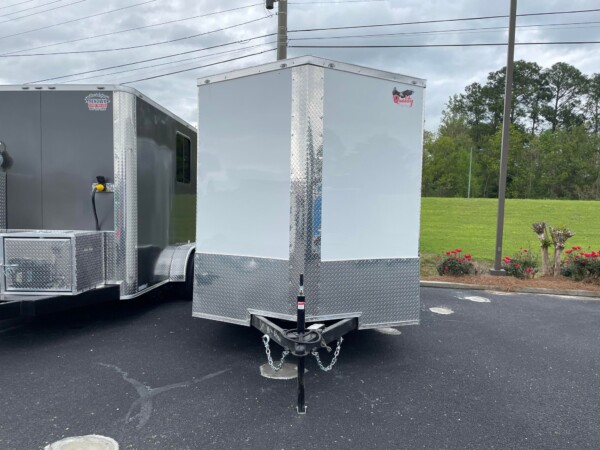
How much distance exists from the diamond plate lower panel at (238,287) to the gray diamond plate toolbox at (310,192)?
11 millimetres

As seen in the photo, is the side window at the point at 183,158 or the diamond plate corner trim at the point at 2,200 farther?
the side window at the point at 183,158

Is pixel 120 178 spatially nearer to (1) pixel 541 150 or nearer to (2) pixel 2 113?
(2) pixel 2 113

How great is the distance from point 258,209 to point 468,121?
215 ft

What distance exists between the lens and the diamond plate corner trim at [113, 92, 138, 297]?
4.73 m

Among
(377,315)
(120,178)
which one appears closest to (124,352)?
(120,178)

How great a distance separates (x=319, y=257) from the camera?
385 cm

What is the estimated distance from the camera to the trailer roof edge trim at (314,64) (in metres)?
3.71

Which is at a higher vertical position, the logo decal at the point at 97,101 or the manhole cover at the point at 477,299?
the logo decal at the point at 97,101

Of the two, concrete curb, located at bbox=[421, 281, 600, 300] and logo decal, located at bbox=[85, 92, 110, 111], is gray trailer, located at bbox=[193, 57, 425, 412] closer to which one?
logo decal, located at bbox=[85, 92, 110, 111]

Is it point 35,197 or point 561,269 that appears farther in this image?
point 561,269

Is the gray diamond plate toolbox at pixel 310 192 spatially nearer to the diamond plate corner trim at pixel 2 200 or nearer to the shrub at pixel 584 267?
the diamond plate corner trim at pixel 2 200

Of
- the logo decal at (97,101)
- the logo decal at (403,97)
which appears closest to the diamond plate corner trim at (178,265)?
the logo decal at (97,101)

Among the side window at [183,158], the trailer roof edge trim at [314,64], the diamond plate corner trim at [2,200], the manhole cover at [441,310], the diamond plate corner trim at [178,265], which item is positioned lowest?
the manhole cover at [441,310]

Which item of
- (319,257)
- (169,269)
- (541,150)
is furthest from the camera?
(541,150)
